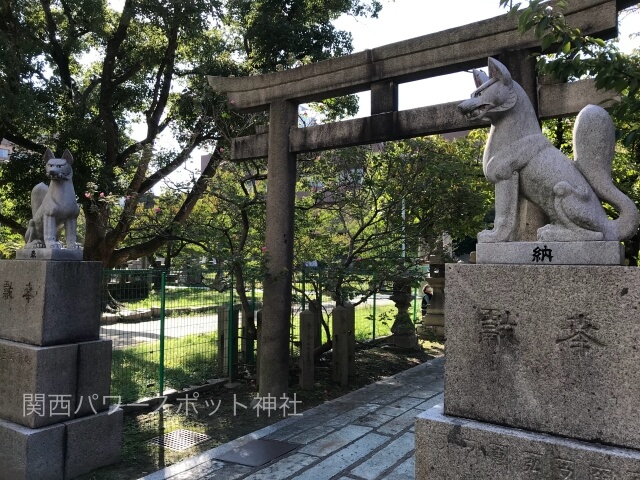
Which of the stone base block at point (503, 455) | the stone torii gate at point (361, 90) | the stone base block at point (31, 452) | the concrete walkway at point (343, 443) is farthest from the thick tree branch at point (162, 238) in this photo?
the stone base block at point (503, 455)

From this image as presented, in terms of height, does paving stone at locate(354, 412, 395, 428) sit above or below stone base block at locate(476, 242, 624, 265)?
below

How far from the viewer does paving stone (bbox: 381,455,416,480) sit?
4.82m

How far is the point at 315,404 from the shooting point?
7.38 meters

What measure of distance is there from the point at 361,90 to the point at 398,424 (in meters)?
4.43

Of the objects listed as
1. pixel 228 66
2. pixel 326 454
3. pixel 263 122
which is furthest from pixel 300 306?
pixel 228 66

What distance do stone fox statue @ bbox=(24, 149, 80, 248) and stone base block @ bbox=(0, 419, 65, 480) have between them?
180cm

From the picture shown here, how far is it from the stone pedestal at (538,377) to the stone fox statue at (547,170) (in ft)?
0.98

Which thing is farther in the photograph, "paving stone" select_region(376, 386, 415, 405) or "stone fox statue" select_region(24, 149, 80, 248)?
"paving stone" select_region(376, 386, 415, 405)

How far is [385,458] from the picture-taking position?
5.31 metres

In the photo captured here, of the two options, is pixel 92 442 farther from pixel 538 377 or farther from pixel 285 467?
pixel 538 377

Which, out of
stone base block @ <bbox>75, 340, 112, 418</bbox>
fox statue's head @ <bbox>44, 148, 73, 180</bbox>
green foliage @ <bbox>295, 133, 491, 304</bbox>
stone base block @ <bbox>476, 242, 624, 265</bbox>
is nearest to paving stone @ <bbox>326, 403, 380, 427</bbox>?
green foliage @ <bbox>295, 133, 491, 304</bbox>

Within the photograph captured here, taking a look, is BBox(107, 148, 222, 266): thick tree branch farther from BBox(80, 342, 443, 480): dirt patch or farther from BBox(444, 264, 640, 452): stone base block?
BBox(444, 264, 640, 452): stone base block

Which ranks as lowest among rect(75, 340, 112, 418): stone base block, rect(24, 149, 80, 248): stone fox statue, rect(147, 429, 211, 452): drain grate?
rect(147, 429, 211, 452): drain grate

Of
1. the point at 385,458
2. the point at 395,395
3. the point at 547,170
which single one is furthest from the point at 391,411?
the point at 547,170
